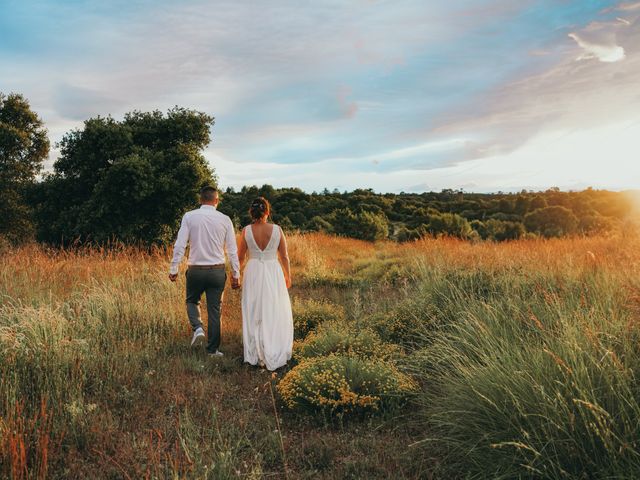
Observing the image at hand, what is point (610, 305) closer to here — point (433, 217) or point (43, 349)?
point (43, 349)

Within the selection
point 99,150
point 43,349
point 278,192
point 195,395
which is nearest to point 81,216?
point 99,150

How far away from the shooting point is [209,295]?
6.48m

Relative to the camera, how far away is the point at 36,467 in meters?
3.05

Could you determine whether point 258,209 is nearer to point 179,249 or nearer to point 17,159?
point 179,249

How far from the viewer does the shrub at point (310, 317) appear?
297 inches

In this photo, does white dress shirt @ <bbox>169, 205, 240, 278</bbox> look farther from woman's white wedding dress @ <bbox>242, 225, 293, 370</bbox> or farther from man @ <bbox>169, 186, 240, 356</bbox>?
woman's white wedding dress @ <bbox>242, 225, 293, 370</bbox>

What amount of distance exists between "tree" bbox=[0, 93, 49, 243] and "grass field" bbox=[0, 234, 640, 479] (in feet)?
57.7

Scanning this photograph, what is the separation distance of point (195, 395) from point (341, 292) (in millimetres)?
6730

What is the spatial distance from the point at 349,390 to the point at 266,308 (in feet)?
6.53

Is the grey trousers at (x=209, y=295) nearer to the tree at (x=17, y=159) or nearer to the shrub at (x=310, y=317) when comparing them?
the shrub at (x=310, y=317)

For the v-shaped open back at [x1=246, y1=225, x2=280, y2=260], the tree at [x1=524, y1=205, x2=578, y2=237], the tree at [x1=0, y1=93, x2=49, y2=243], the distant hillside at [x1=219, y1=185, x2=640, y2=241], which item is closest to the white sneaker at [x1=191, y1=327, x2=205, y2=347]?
the v-shaped open back at [x1=246, y1=225, x2=280, y2=260]

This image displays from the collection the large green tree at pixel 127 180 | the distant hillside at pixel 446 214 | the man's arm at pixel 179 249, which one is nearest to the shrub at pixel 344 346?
the man's arm at pixel 179 249

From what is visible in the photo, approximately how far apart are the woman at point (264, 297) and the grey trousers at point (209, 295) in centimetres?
47

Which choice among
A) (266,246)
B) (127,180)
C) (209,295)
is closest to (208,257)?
(209,295)
